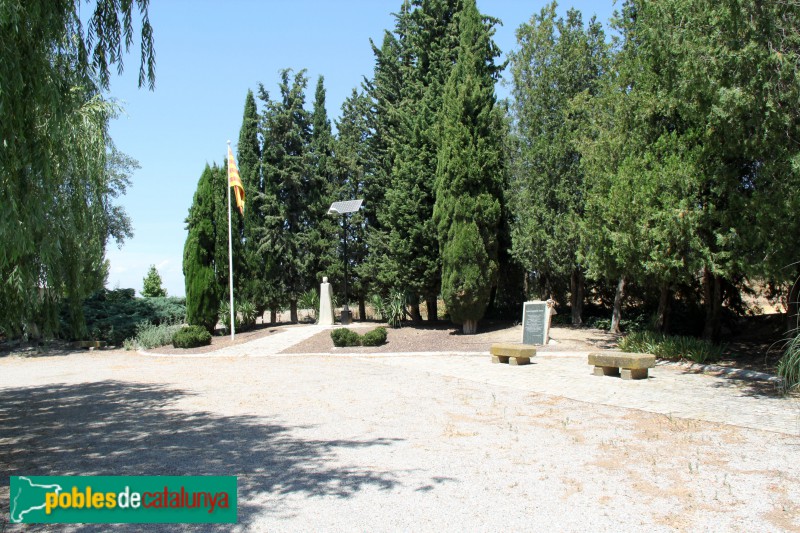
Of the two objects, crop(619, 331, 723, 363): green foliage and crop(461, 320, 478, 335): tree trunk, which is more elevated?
crop(461, 320, 478, 335): tree trunk

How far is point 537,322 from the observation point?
1591 centimetres

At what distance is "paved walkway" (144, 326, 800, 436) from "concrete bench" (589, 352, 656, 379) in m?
0.21

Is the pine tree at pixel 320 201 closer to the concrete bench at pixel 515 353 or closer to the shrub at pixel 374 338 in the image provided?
the shrub at pixel 374 338

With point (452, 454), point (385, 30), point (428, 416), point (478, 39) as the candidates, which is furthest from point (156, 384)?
point (385, 30)

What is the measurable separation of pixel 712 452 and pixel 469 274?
12.3 metres

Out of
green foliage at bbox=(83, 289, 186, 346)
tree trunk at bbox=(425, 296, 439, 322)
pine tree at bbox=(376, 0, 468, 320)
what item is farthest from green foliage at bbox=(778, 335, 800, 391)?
green foliage at bbox=(83, 289, 186, 346)

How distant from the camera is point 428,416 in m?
8.12

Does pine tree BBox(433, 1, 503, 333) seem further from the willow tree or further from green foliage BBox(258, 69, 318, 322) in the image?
the willow tree

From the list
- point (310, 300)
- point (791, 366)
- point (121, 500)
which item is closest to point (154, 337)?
point (310, 300)

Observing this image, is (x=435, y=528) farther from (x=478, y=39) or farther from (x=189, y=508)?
(x=478, y=39)

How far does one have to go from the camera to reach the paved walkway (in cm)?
778

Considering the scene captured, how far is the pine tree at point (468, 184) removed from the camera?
18312 mm

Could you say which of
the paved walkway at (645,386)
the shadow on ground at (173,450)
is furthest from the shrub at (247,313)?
the shadow on ground at (173,450)

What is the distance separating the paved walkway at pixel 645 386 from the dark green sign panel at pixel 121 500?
6080mm
